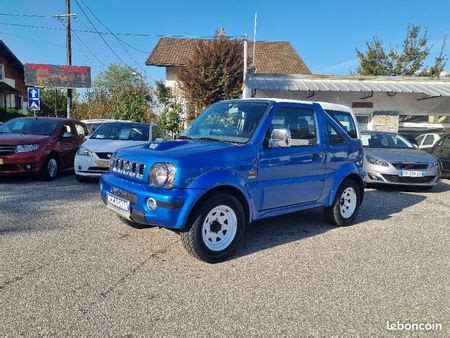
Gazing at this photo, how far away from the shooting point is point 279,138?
4453 mm

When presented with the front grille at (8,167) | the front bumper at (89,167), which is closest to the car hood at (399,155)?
the front bumper at (89,167)

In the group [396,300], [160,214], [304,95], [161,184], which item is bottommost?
[396,300]

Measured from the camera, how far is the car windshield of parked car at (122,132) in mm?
9609

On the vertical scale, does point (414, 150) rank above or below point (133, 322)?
above

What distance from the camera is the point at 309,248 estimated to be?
4832 millimetres

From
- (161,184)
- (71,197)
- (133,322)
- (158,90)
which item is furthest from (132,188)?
(158,90)

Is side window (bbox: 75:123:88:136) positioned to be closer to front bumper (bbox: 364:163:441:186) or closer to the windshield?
the windshield

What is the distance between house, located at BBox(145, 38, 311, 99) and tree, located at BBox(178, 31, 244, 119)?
5.41 meters

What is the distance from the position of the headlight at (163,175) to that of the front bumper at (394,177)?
670 cm

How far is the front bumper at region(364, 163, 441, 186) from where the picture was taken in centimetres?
898

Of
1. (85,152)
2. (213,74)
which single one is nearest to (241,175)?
(85,152)

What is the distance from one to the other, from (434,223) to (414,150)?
4.39 m

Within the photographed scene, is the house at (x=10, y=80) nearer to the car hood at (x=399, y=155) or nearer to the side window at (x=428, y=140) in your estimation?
the side window at (x=428, y=140)

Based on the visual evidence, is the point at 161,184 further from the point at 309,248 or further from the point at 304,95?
the point at 304,95
